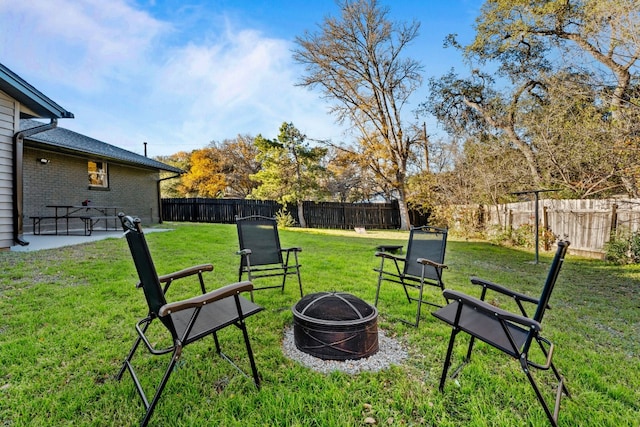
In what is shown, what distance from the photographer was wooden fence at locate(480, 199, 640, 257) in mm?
6043

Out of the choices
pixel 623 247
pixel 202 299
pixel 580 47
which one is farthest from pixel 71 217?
pixel 580 47

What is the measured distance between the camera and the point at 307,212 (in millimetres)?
15594

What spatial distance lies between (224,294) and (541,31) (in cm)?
1410

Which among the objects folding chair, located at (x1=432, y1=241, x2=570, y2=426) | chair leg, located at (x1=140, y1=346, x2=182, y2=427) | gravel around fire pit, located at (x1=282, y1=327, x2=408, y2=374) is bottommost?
gravel around fire pit, located at (x1=282, y1=327, x2=408, y2=374)

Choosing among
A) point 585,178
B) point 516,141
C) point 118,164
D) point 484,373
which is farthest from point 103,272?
point 516,141

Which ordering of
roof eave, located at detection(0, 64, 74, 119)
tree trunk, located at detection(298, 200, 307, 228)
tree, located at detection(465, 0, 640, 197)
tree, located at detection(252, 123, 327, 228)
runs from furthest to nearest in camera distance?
tree trunk, located at detection(298, 200, 307, 228)
tree, located at detection(252, 123, 327, 228)
roof eave, located at detection(0, 64, 74, 119)
tree, located at detection(465, 0, 640, 197)

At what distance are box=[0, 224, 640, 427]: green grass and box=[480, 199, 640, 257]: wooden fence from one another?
10.6 feet

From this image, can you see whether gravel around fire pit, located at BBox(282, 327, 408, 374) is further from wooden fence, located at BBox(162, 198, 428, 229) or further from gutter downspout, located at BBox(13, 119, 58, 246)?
wooden fence, located at BBox(162, 198, 428, 229)

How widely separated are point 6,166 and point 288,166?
9.84m

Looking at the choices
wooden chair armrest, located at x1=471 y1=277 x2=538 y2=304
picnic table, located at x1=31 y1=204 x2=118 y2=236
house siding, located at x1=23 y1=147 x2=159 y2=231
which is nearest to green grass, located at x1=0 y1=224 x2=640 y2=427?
wooden chair armrest, located at x1=471 y1=277 x2=538 y2=304

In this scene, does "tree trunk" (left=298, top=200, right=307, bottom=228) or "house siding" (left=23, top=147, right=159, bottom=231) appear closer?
"house siding" (left=23, top=147, right=159, bottom=231)

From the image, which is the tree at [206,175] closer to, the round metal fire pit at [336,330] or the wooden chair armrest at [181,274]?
the wooden chair armrest at [181,274]

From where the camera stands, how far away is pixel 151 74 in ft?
34.4

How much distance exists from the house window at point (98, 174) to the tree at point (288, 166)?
6090 millimetres
